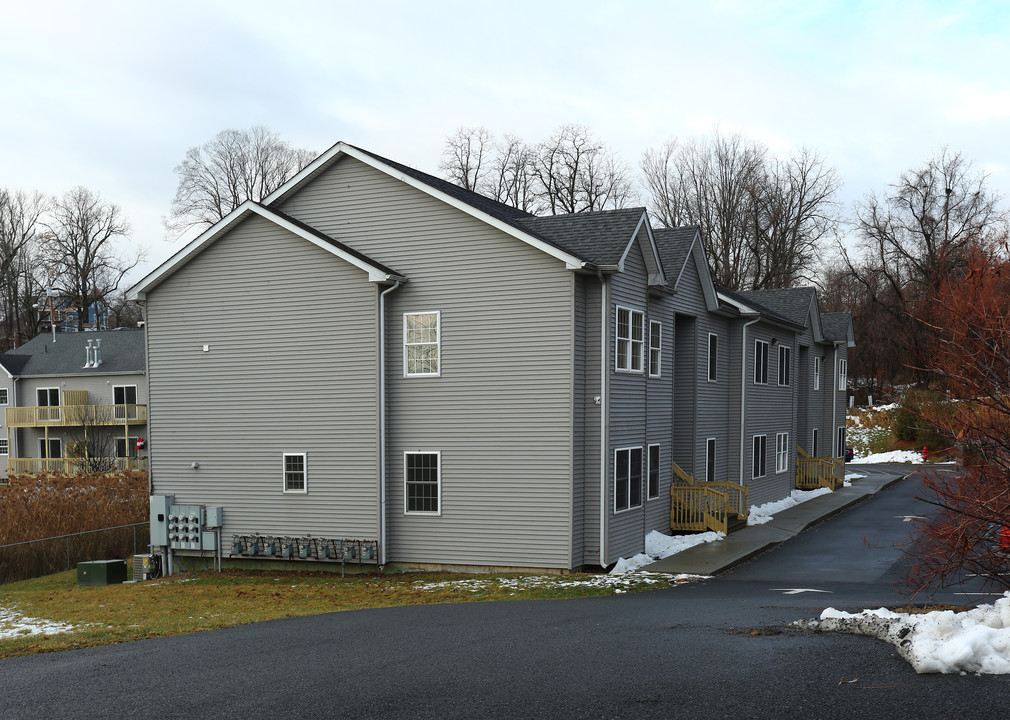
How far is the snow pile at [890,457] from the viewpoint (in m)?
50.4

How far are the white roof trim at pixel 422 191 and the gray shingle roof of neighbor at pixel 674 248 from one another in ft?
18.3

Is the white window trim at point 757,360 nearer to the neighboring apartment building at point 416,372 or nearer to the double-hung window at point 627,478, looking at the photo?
the neighboring apartment building at point 416,372

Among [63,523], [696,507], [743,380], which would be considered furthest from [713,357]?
[63,523]

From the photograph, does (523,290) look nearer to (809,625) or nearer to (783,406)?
(809,625)

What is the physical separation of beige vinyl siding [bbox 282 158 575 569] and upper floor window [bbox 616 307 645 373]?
1.85m

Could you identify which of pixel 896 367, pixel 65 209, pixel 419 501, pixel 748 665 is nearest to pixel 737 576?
pixel 419 501

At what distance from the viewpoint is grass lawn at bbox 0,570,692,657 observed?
14.0 meters

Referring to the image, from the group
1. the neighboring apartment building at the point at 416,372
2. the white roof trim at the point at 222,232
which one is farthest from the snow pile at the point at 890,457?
the white roof trim at the point at 222,232

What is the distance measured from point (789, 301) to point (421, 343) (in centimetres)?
2102

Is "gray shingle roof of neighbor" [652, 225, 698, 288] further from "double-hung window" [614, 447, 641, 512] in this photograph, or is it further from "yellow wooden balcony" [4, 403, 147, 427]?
"yellow wooden balcony" [4, 403, 147, 427]

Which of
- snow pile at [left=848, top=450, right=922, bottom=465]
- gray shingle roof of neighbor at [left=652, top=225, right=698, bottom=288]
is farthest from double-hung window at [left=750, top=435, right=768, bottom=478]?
snow pile at [left=848, top=450, right=922, bottom=465]

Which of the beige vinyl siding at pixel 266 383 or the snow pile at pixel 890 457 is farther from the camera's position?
the snow pile at pixel 890 457

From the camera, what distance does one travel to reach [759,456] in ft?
101

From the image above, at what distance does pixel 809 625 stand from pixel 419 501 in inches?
450
